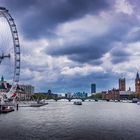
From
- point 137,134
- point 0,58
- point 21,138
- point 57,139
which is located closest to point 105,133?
point 137,134

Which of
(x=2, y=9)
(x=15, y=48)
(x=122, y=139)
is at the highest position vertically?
(x=2, y=9)

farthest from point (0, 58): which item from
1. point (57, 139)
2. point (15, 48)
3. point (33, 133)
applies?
point (57, 139)

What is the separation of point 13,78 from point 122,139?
6306 cm

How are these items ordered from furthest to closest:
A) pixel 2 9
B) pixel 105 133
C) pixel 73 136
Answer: pixel 2 9
pixel 105 133
pixel 73 136

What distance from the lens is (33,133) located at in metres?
58.2

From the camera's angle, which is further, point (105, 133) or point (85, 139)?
point (105, 133)

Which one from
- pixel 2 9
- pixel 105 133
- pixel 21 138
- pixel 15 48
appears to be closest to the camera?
pixel 21 138

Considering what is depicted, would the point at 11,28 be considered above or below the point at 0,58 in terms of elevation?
above

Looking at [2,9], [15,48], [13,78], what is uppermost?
[2,9]

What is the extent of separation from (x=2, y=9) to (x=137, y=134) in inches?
2175

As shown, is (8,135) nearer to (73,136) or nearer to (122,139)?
(73,136)

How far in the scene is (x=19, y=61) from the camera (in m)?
110

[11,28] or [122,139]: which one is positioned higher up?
[11,28]

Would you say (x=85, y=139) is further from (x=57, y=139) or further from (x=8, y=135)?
(x=8, y=135)
